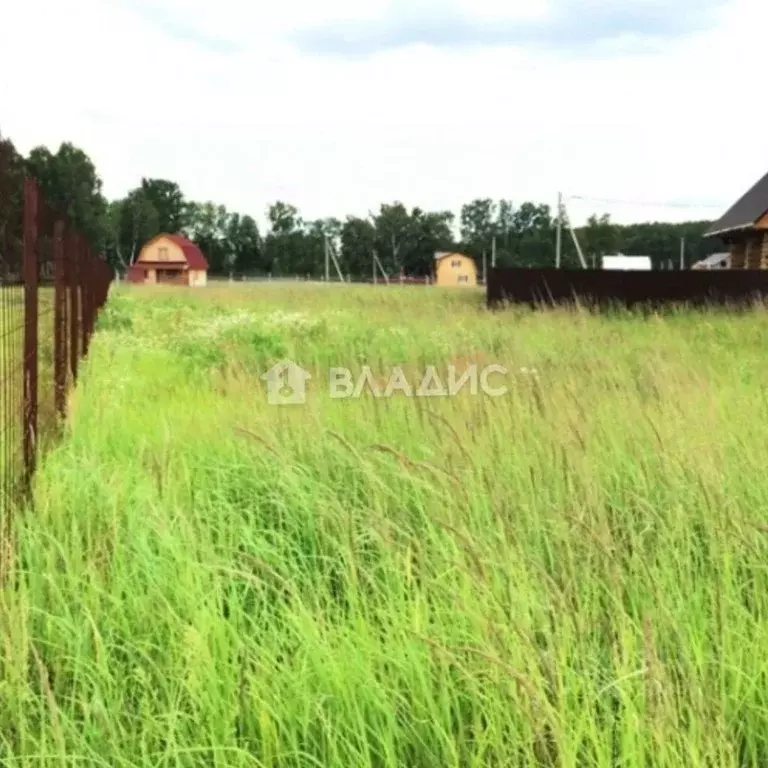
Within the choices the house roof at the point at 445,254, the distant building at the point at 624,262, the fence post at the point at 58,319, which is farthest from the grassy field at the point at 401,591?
the house roof at the point at 445,254

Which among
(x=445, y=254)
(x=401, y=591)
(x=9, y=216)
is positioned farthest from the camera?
(x=445, y=254)

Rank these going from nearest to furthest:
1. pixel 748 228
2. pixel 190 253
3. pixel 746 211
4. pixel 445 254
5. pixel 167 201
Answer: pixel 748 228, pixel 746 211, pixel 190 253, pixel 445 254, pixel 167 201

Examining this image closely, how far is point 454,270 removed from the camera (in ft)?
258

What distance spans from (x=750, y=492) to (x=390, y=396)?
2619 millimetres

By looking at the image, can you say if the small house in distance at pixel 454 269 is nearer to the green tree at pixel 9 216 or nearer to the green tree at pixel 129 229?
the green tree at pixel 129 229

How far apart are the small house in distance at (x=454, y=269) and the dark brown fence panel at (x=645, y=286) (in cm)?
5661

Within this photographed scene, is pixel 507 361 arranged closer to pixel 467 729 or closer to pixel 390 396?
pixel 390 396

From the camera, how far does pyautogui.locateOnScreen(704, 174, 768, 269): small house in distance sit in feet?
70.6

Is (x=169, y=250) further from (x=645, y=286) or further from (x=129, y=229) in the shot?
(x=645, y=286)

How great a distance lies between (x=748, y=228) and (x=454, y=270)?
188 ft

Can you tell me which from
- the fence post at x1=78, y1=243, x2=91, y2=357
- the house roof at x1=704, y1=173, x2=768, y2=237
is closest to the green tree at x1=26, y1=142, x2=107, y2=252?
the house roof at x1=704, y1=173, x2=768, y2=237

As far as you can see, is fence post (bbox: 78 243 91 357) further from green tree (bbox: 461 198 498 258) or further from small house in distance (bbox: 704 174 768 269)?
green tree (bbox: 461 198 498 258)

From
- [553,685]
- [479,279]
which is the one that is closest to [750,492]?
[553,685]

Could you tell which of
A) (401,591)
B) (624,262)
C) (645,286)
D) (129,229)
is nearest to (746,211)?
(645,286)
